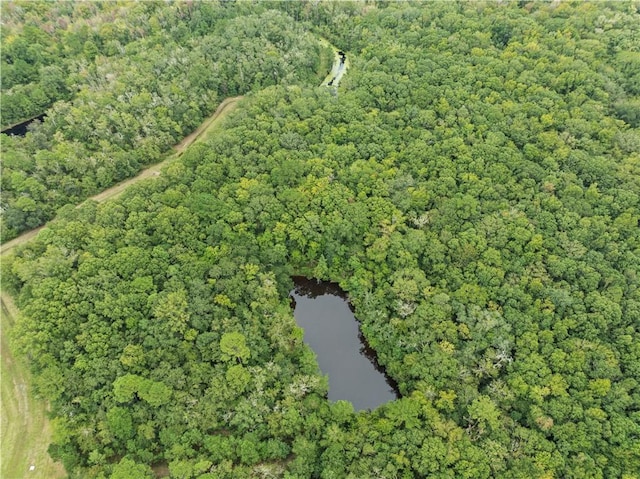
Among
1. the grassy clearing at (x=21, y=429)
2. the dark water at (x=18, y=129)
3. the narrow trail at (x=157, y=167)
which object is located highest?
the narrow trail at (x=157, y=167)

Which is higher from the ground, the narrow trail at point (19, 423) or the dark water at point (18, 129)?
the dark water at point (18, 129)

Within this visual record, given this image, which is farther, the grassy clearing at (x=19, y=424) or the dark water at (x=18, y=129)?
the dark water at (x=18, y=129)

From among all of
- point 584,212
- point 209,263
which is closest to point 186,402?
point 209,263

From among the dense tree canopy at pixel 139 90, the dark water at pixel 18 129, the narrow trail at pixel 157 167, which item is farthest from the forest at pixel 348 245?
the dark water at pixel 18 129

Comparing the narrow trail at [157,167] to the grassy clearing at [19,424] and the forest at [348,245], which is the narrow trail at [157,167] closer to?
the forest at [348,245]

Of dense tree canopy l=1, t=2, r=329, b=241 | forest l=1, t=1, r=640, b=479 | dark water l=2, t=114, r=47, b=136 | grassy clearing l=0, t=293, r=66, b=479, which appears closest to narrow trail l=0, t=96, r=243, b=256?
dense tree canopy l=1, t=2, r=329, b=241

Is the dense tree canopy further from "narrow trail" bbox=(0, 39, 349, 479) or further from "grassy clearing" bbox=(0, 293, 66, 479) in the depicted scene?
"grassy clearing" bbox=(0, 293, 66, 479)

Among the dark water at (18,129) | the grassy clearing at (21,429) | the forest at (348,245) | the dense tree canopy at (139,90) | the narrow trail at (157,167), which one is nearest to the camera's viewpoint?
the forest at (348,245)

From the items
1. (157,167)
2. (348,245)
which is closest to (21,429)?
(157,167)
